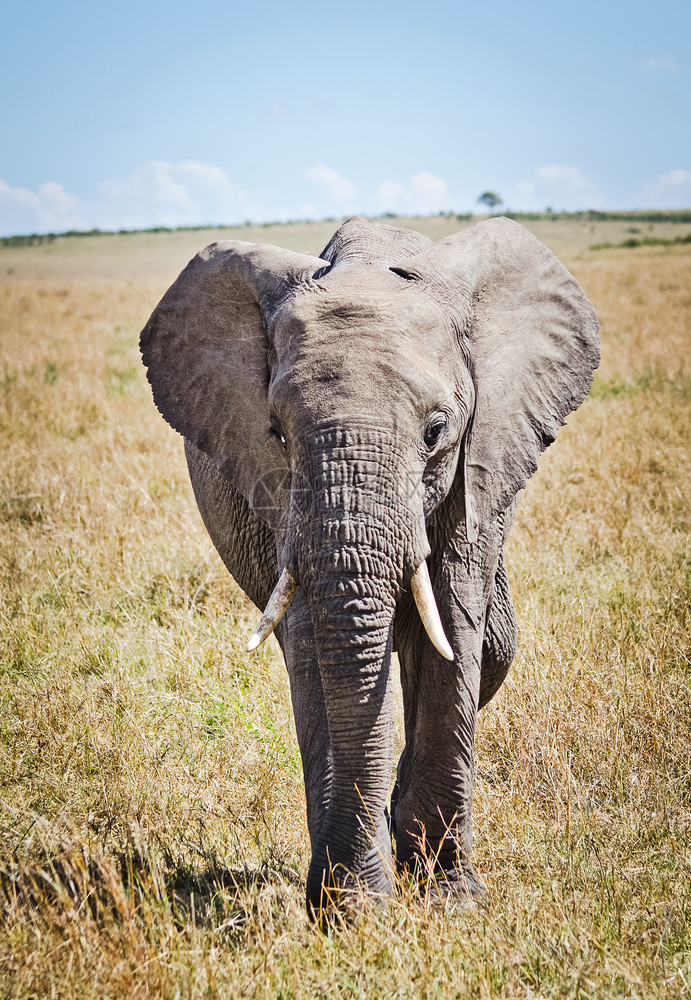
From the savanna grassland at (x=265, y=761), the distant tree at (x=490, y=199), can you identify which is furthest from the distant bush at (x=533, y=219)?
the savanna grassland at (x=265, y=761)

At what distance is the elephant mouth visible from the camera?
9.20 feet

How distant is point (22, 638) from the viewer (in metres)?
5.61

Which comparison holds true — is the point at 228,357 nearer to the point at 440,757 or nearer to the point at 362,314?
the point at 362,314

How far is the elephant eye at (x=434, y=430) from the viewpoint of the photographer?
2887 millimetres

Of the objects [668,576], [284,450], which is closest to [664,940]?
[284,450]

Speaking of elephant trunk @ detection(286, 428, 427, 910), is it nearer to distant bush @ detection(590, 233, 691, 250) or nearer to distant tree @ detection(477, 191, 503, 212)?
distant bush @ detection(590, 233, 691, 250)

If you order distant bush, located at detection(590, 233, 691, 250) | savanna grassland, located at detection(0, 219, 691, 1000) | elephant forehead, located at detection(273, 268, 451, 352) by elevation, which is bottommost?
savanna grassland, located at detection(0, 219, 691, 1000)

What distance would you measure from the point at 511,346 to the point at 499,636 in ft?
4.18

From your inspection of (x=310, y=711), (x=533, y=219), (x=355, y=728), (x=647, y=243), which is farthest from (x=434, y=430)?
(x=533, y=219)

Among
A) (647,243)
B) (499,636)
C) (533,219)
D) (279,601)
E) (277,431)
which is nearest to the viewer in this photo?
(279,601)

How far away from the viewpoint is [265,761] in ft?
14.1

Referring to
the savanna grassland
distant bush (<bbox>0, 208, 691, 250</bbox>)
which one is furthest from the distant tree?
the savanna grassland

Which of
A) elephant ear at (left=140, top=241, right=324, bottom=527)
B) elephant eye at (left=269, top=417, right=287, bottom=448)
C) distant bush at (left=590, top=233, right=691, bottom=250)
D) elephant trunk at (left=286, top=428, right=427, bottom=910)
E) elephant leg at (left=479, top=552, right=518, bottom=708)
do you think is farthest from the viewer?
distant bush at (left=590, top=233, right=691, bottom=250)

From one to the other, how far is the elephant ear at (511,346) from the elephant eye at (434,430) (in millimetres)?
279
